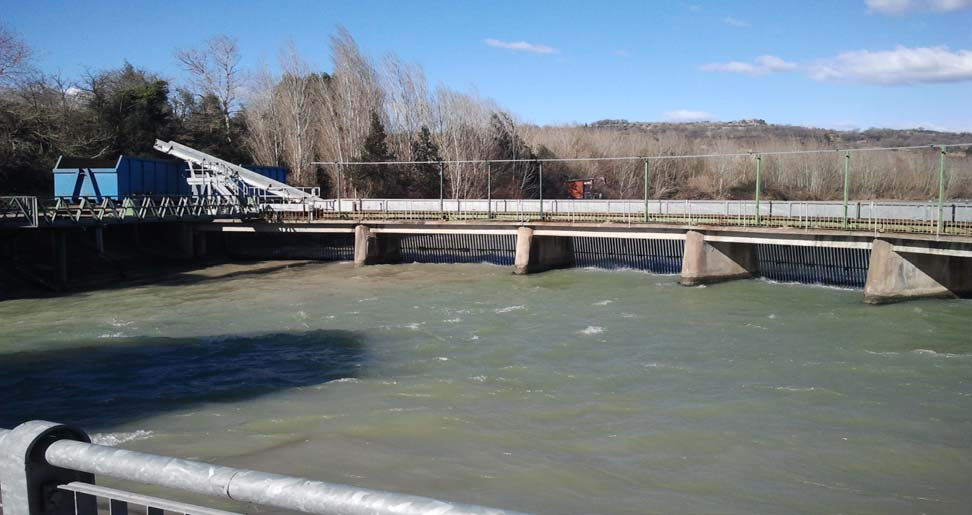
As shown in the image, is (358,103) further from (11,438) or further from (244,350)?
(11,438)

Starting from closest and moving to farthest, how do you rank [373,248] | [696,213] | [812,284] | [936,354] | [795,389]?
[795,389], [936,354], [812,284], [696,213], [373,248]

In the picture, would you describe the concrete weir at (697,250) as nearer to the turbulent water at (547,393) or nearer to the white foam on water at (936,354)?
the turbulent water at (547,393)

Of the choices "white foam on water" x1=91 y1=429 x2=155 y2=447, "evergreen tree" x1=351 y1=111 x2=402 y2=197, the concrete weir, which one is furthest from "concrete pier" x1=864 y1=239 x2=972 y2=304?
Answer: "evergreen tree" x1=351 y1=111 x2=402 y2=197

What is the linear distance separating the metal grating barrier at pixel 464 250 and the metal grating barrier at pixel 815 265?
1483 cm

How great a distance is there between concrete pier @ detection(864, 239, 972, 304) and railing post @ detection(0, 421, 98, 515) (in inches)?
1253

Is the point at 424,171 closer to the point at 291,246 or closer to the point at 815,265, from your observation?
the point at 291,246

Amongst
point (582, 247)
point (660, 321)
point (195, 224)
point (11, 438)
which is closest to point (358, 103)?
point (195, 224)

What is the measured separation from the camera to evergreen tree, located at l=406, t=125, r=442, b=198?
69.6 meters

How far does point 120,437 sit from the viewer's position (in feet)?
51.0

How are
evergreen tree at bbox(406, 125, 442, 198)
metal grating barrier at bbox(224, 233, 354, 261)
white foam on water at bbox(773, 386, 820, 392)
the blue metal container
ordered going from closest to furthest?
white foam on water at bbox(773, 386, 820, 392) < the blue metal container < metal grating barrier at bbox(224, 233, 354, 261) < evergreen tree at bbox(406, 125, 442, 198)

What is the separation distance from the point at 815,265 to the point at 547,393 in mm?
25685

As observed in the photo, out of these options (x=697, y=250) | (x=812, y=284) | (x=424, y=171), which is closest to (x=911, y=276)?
(x=812, y=284)

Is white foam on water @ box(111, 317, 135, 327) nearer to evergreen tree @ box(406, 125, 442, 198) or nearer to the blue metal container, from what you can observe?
the blue metal container

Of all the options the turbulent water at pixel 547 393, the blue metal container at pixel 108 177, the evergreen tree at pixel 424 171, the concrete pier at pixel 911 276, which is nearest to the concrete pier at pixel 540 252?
the turbulent water at pixel 547 393
